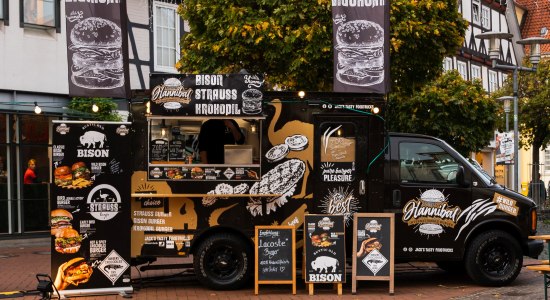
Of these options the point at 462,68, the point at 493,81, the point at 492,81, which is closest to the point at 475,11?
the point at 462,68

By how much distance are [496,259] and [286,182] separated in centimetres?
316

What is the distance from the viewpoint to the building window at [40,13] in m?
18.5

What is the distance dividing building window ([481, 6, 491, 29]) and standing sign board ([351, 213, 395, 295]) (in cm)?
3287

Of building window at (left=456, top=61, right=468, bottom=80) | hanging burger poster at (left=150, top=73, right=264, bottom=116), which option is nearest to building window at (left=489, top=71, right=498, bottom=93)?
building window at (left=456, top=61, right=468, bottom=80)

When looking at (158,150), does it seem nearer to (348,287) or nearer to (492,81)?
(348,287)

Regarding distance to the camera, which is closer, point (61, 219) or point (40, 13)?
point (61, 219)

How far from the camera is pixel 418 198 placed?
11.6 metres

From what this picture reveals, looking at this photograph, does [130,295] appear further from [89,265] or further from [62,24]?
[62,24]

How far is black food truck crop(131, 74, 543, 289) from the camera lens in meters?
11.0

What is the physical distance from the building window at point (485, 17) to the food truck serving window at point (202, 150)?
33.2m

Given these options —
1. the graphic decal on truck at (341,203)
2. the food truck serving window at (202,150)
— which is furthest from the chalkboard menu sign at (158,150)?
the graphic decal on truck at (341,203)

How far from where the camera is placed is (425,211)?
11562 mm

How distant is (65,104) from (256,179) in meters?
9.39

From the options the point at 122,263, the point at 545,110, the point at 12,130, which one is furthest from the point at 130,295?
the point at 545,110
